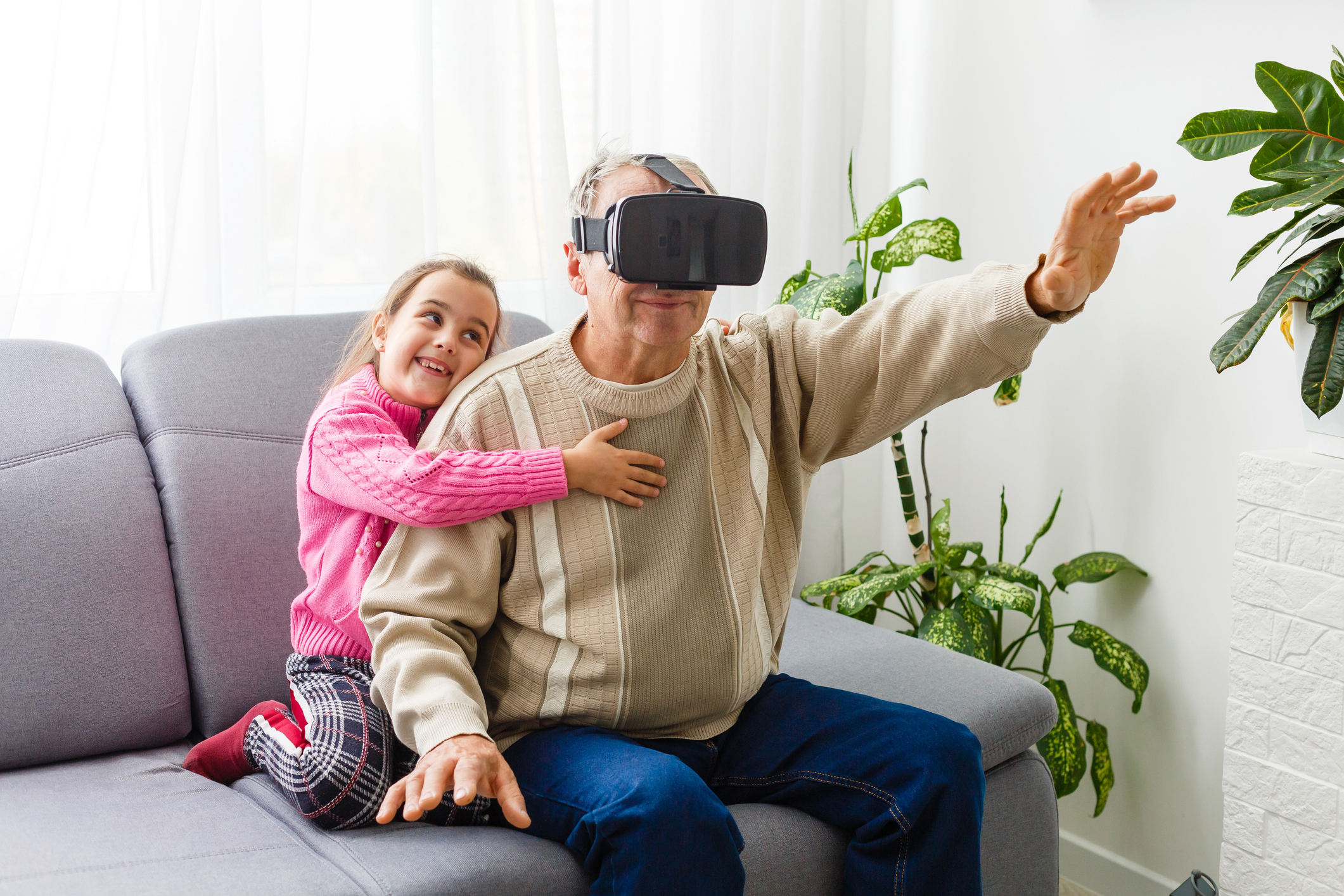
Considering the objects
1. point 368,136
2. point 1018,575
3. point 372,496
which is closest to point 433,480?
point 372,496

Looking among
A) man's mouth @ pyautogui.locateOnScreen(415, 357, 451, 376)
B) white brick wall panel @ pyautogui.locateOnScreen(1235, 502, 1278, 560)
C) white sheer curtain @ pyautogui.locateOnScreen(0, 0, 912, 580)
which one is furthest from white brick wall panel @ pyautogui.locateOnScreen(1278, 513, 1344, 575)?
man's mouth @ pyautogui.locateOnScreen(415, 357, 451, 376)

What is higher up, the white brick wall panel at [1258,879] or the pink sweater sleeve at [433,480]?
the pink sweater sleeve at [433,480]

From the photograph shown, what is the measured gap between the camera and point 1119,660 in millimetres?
1789

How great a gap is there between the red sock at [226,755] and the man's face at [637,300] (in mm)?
637

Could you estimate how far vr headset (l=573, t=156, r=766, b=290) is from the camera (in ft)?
3.72

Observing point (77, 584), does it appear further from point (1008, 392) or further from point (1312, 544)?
point (1312, 544)

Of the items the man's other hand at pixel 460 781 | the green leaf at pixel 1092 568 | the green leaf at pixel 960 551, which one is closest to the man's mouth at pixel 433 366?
the man's other hand at pixel 460 781

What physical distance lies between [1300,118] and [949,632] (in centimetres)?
96

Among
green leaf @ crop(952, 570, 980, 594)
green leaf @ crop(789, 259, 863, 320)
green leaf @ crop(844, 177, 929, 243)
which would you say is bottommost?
green leaf @ crop(952, 570, 980, 594)

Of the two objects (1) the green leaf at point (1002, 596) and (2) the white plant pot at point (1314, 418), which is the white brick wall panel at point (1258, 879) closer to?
(1) the green leaf at point (1002, 596)

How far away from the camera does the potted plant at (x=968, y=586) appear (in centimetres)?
179

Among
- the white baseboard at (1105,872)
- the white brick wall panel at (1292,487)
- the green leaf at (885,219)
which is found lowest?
the white baseboard at (1105,872)

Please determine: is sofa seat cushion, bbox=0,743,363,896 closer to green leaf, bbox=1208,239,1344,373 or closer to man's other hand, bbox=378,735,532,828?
man's other hand, bbox=378,735,532,828

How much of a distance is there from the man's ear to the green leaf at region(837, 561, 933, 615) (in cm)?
82
